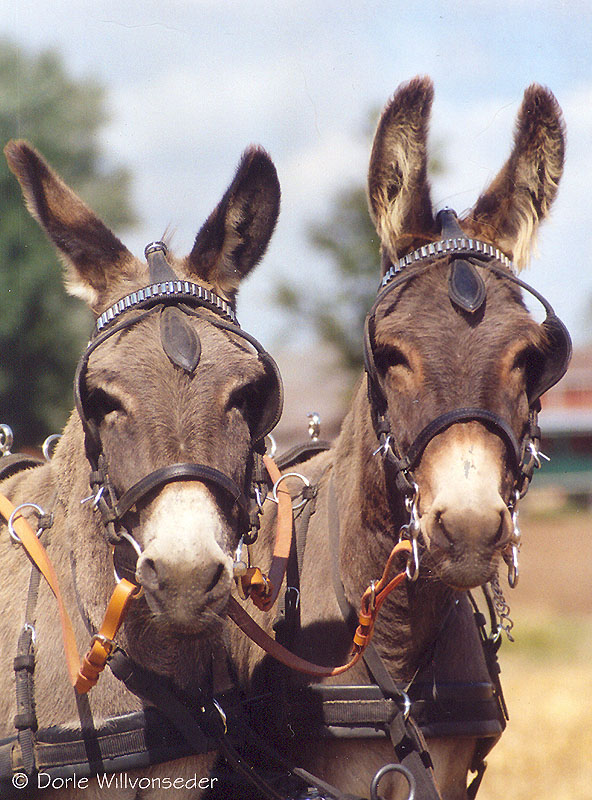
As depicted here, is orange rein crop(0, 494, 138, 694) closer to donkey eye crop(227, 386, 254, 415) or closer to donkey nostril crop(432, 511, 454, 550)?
donkey eye crop(227, 386, 254, 415)

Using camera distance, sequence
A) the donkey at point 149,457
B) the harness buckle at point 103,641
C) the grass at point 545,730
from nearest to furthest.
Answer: the donkey at point 149,457 < the harness buckle at point 103,641 < the grass at point 545,730

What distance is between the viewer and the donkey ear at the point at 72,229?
9.29ft

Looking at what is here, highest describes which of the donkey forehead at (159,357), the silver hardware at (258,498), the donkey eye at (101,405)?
the donkey forehead at (159,357)

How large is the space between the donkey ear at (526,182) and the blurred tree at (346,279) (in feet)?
38.0

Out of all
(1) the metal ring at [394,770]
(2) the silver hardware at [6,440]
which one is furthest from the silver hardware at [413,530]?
(2) the silver hardware at [6,440]

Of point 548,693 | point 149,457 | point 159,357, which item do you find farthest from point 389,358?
point 548,693

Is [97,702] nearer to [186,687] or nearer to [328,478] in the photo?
[186,687]

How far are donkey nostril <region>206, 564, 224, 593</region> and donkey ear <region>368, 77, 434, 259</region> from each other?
131 centimetres

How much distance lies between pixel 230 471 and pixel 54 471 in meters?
0.89

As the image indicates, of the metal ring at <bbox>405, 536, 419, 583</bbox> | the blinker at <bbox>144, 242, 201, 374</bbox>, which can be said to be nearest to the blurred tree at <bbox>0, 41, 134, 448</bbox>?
the blinker at <bbox>144, 242, 201, 374</bbox>

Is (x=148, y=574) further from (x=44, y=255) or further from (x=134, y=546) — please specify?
(x=44, y=255)

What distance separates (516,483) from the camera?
9.03 feet

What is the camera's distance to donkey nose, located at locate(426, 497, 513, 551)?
Result: 2477 millimetres

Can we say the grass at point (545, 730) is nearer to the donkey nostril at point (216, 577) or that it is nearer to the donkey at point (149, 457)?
the donkey at point (149, 457)
